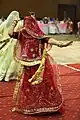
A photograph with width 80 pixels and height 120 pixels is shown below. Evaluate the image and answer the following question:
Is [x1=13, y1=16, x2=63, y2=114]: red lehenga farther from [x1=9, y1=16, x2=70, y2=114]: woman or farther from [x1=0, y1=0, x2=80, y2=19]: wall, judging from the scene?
[x1=0, y1=0, x2=80, y2=19]: wall

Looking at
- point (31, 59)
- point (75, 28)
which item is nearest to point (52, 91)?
point (31, 59)

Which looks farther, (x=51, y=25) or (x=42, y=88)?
(x=51, y=25)

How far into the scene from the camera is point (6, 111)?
12.0ft

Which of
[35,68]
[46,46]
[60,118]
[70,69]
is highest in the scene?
[46,46]

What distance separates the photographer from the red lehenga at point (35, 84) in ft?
11.5

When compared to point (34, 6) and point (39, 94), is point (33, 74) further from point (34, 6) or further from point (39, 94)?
point (34, 6)

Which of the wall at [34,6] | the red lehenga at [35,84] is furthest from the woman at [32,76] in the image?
the wall at [34,6]

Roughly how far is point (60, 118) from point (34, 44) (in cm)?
88

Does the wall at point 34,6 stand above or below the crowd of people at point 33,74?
below

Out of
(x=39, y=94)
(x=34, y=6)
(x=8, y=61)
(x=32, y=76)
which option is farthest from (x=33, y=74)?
(x=34, y=6)

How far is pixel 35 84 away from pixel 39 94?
0.12 m

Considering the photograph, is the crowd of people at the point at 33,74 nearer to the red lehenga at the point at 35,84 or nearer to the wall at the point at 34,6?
the red lehenga at the point at 35,84

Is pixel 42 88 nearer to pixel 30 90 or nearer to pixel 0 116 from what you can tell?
pixel 30 90

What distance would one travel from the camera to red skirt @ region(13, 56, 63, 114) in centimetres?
351
